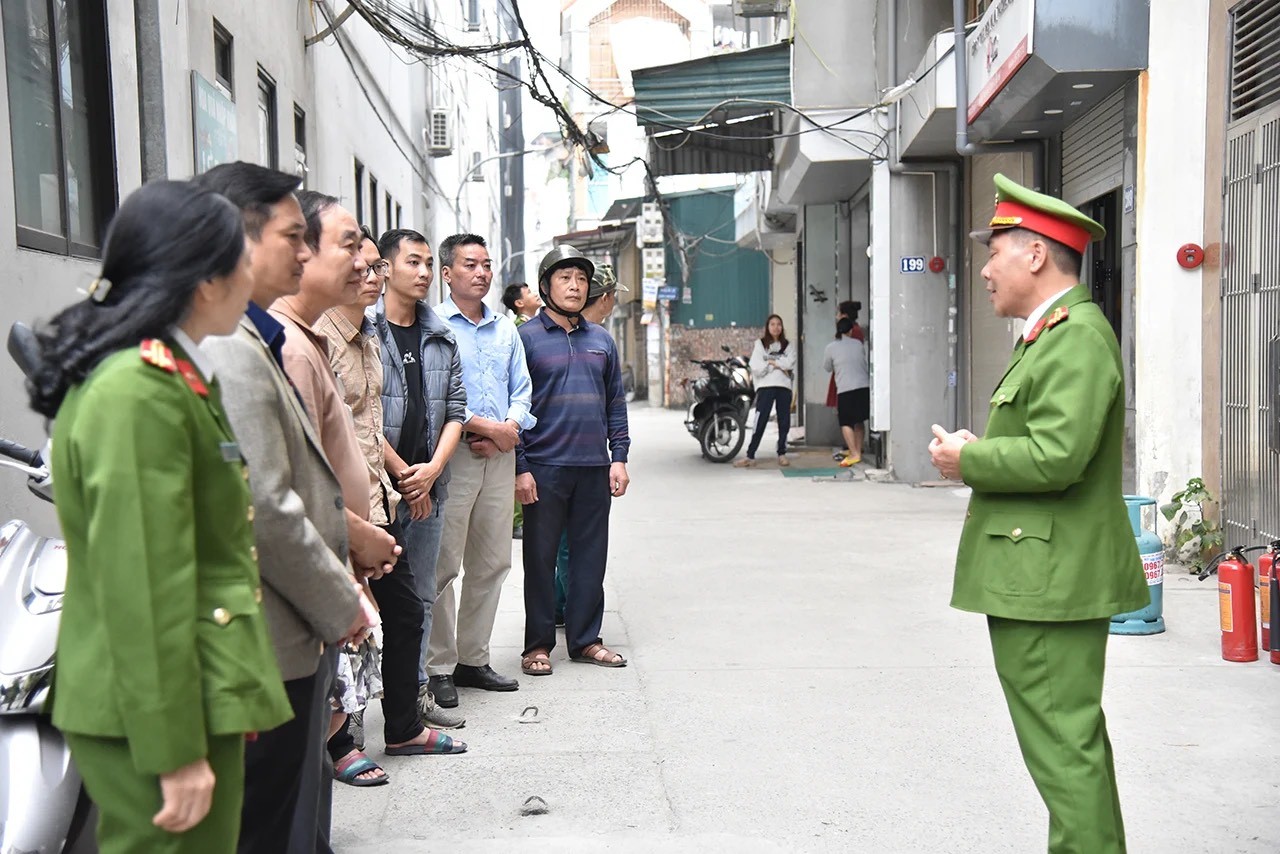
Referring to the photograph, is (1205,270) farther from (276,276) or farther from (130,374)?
(130,374)

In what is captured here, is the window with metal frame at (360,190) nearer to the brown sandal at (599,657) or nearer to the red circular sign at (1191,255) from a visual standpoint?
the red circular sign at (1191,255)

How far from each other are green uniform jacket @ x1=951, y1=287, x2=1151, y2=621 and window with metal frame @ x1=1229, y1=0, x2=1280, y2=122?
4.80 metres

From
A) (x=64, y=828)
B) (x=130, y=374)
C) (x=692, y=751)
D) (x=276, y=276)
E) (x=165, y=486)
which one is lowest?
(x=692, y=751)

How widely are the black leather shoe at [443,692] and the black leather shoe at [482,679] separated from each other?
20 centimetres

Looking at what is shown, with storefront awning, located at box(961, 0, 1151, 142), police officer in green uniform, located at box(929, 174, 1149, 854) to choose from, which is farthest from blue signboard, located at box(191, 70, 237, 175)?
police officer in green uniform, located at box(929, 174, 1149, 854)

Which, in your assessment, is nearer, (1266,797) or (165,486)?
(165,486)

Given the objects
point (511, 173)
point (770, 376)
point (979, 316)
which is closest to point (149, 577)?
point (979, 316)

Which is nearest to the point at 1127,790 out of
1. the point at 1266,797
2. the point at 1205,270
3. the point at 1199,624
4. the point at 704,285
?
the point at 1266,797

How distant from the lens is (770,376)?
51.6 ft

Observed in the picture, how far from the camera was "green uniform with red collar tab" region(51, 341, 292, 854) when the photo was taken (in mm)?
1947

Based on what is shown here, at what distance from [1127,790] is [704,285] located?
1224 inches

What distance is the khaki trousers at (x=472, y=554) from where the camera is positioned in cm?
550

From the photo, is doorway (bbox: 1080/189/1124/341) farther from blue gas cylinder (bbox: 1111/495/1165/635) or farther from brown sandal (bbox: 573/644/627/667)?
brown sandal (bbox: 573/644/627/667)

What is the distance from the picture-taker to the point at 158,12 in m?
6.97
